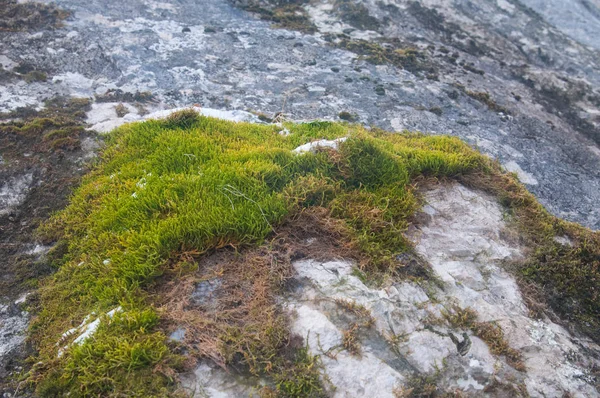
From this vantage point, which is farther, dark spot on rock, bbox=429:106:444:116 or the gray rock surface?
dark spot on rock, bbox=429:106:444:116

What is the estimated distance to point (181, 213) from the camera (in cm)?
529

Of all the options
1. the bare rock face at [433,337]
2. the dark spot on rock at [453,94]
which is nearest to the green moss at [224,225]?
the bare rock face at [433,337]

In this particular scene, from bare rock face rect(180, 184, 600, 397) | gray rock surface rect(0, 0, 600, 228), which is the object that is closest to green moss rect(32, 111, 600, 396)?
bare rock face rect(180, 184, 600, 397)

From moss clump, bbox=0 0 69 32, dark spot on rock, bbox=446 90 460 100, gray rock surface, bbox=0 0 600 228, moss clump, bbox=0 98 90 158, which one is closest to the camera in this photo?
moss clump, bbox=0 98 90 158

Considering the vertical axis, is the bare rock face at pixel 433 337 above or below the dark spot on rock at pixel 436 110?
above

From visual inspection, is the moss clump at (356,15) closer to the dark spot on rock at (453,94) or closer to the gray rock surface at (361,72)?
the gray rock surface at (361,72)

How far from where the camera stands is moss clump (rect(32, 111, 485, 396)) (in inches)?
155

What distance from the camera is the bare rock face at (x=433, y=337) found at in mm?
4043

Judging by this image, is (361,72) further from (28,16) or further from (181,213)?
(28,16)

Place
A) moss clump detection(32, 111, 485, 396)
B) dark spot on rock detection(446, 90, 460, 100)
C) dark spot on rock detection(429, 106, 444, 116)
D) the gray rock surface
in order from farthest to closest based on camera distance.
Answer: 1. dark spot on rock detection(446, 90, 460, 100)
2. dark spot on rock detection(429, 106, 444, 116)
3. the gray rock surface
4. moss clump detection(32, 111, 485, 396)

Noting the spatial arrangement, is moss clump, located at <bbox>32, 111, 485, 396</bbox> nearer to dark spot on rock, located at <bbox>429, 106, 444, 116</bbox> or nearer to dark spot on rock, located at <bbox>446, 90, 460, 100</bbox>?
dark spot on rock, located at <bbox>429, 106, 444, 116</bbox>

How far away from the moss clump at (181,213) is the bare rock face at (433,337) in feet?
1.32

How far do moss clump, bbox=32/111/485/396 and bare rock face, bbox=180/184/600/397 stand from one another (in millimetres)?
401

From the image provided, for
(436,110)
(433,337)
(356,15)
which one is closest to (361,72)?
(436,110)
